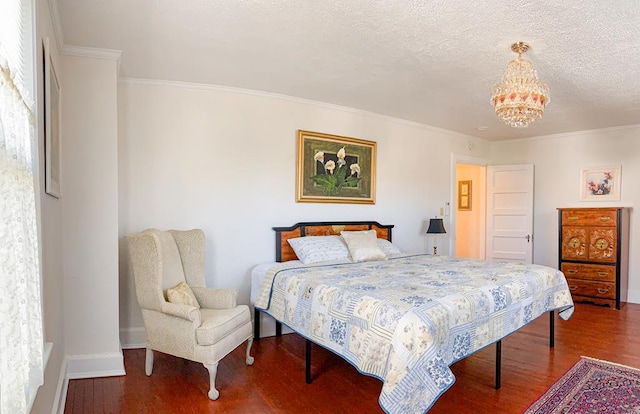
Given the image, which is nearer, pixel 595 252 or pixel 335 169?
pixel 335 169

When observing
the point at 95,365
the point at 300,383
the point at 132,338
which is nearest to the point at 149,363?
the point at 95,365

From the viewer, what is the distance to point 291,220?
4.27 metres

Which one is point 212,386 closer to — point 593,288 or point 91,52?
point 91,52

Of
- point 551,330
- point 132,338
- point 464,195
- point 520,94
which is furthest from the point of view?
point 464,195

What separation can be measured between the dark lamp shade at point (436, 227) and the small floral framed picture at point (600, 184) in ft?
7.48

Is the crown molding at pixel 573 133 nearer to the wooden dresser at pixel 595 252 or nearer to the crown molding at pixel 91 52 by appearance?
the wooden dresser at pixel 595 252

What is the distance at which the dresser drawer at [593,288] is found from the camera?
5105mm

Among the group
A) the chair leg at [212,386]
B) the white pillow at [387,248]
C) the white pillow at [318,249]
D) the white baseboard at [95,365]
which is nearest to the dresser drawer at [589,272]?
the white pillow at [387,248]

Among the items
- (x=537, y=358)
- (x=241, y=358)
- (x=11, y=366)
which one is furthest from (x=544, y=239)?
(x=11, y=366)

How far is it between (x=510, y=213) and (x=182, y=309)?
18.3 feet

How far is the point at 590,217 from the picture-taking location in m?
5.30

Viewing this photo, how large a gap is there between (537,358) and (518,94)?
223cm

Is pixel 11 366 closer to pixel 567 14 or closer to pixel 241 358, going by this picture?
pixel 241 358

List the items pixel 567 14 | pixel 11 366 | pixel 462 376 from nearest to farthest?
pixel 11 366
pixel 567 14
pixel 462 376
